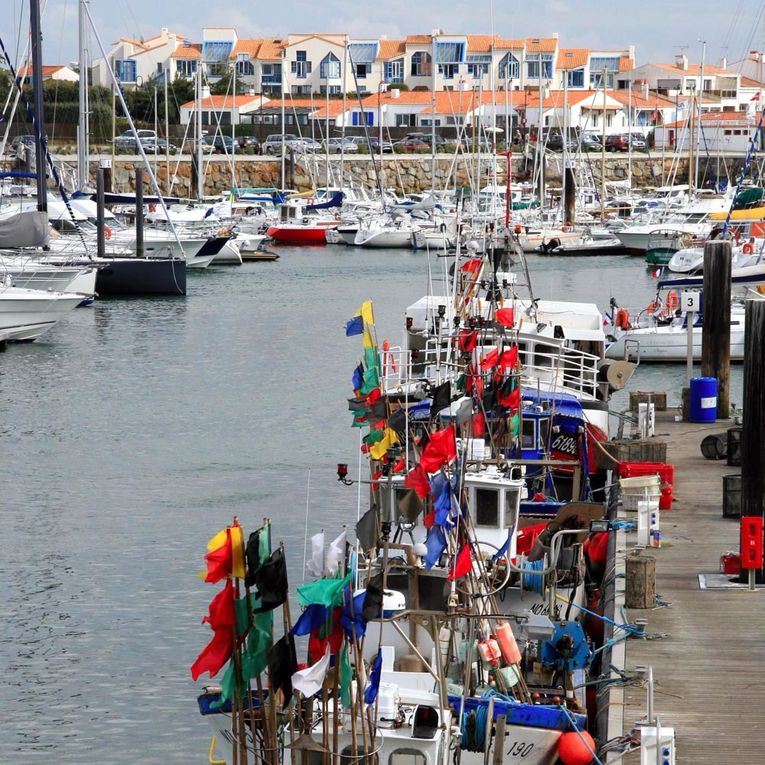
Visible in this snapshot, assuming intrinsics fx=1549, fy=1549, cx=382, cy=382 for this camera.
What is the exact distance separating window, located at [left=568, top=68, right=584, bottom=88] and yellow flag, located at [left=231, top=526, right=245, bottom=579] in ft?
452

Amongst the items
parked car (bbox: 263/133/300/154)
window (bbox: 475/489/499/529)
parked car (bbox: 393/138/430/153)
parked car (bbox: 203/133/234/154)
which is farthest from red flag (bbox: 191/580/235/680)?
parked car (bbox: 393/138/430/153)

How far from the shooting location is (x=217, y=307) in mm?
56594

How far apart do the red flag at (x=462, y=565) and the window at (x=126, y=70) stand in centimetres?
13749

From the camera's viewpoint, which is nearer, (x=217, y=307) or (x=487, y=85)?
(x=217, y=307)

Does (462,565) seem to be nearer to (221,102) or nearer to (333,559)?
(333,559)

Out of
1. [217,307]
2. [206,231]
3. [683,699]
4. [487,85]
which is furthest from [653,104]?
[683,699]

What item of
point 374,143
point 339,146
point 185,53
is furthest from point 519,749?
point 185,53

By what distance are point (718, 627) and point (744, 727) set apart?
258 centimetres

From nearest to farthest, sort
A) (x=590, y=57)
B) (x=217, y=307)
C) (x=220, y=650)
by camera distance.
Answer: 1. (x=220, y=650)
2. (x=217, y=307)
3. (x=590, y=57)

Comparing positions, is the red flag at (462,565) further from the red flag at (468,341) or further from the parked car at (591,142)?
the parked car at (591,142)

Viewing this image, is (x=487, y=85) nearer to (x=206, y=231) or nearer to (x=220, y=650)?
(x=206, y=231)

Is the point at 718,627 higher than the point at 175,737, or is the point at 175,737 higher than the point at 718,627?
the point at 718,627

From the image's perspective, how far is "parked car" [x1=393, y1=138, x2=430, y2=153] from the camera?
10969cm

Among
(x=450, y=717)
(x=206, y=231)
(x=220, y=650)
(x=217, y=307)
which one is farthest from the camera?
(x=206, y=231)
